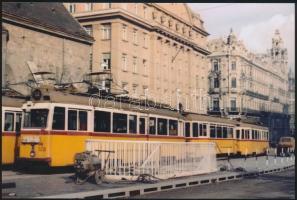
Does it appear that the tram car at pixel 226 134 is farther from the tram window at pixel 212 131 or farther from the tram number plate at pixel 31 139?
the tram number plate at pixel 31 139

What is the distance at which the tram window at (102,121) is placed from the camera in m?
19.5

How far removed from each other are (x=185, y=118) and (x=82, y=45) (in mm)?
14476

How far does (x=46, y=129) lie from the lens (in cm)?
1755

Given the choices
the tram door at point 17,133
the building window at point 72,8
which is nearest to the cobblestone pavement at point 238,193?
the tram door at point 17,133

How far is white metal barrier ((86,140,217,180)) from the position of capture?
52.5 ft

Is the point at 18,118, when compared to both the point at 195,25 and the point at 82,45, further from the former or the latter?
the point at 195,25

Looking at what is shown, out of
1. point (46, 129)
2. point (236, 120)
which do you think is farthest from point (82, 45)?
point (46, 129)

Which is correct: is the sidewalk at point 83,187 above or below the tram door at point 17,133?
below

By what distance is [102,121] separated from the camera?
1981 centimetres

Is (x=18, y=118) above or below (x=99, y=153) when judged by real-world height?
above

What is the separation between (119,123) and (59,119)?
143 inches

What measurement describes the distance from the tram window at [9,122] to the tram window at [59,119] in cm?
284

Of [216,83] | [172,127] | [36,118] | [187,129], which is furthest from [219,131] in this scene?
[216,83]

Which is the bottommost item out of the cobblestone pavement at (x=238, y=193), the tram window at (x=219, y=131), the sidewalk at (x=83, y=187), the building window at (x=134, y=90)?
the cobblestone pavement at (x=238, y=193)
